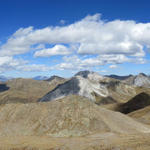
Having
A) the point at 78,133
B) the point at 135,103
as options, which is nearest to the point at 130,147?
the point at 78,133

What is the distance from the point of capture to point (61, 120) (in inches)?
2133

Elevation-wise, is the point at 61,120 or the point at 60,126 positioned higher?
the point at 61,120

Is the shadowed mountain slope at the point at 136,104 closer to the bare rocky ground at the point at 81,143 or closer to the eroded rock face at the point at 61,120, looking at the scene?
the eroded rock face at the point at 61,120

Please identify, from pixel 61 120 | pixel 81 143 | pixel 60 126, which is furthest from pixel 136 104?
pixel 81 143

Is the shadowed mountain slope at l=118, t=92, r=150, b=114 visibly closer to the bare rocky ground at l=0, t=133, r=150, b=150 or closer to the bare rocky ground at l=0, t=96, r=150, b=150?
the bare rocky ground at l=0, t=96, r=150, b=150

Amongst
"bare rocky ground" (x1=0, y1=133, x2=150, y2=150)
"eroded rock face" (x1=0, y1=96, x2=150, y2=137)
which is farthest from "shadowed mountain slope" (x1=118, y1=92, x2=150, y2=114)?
"bare rocky ground" (x1=0, y1=133, x2=150, y2=150)

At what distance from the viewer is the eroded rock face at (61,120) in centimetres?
5047

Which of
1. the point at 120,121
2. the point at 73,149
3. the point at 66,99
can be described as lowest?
the point at 73,149

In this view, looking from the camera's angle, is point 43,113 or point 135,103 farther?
point 135,103

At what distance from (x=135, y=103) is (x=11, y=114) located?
97962mm

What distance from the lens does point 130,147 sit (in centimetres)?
3222

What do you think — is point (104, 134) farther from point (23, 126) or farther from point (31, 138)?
point (23, 126)

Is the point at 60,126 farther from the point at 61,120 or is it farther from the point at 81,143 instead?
the point at 81,143

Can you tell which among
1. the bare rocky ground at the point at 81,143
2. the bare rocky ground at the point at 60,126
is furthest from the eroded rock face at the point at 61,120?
the bare rocky ground at the point at 81,143
